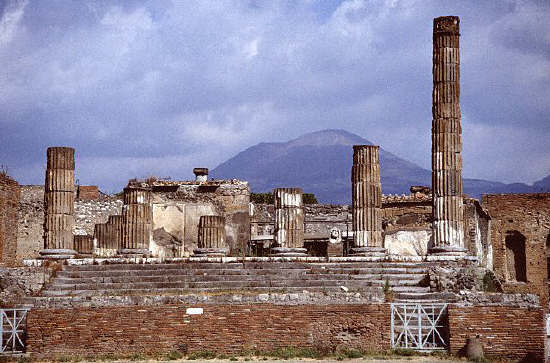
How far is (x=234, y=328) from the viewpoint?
19.2 meters

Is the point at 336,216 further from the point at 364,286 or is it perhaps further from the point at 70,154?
the point at 364,286

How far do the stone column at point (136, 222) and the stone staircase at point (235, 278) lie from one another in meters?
3.74

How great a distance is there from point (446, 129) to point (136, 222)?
9265mm

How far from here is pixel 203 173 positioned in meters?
39.5

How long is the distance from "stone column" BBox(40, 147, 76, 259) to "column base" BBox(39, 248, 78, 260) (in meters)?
0.24

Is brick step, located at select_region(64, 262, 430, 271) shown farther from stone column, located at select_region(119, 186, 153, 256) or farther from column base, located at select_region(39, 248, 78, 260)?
stone column, located at select_region(119, 186, 153, 256)

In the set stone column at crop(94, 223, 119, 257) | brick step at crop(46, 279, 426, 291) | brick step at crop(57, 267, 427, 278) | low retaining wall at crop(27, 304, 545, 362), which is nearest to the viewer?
low retaining wall at crop(27, 304, 545, 362)

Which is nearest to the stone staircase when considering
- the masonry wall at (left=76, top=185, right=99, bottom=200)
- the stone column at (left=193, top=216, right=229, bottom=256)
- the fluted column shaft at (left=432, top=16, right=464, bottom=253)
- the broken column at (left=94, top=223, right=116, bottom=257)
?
the fluted column shaft at (left=432, top=16, right=464, bottom=253)

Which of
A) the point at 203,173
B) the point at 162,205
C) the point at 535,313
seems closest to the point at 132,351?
the point at 535,313

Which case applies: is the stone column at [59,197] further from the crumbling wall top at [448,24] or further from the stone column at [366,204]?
the crumbling wall top at [448,24]

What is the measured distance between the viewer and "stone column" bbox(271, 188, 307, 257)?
27.2 m

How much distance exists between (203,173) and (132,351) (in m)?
20.6

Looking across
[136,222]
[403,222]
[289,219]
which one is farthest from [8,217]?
[403,222]

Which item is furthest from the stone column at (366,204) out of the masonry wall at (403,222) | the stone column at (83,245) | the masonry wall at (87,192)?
the masonry wall at (87,192)
